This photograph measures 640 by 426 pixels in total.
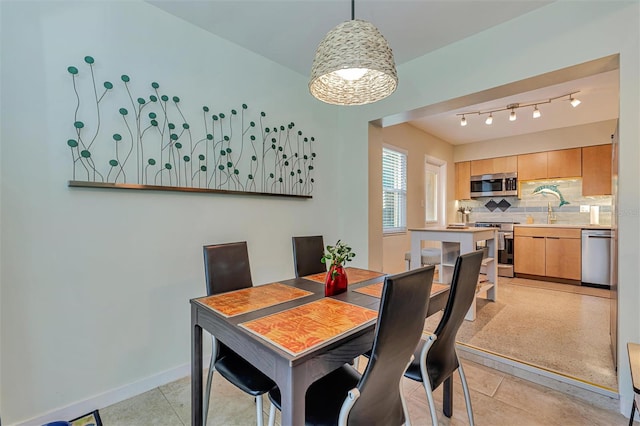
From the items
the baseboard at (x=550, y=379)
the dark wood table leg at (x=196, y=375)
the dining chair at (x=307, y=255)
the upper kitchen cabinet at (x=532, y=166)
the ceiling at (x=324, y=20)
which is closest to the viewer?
the dark wood table leg at (x=196, y=375)

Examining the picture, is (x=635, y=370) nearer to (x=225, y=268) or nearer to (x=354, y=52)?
(x=354, y=52)

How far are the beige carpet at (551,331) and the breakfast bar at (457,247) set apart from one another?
25cm

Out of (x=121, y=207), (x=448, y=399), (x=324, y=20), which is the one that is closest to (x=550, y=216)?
(x=448, y=399)

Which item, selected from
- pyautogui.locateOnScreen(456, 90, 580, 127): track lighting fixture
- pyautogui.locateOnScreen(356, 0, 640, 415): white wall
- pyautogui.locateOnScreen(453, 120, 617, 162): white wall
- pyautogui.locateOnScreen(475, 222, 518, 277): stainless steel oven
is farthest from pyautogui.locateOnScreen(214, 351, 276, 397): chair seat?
pyautogui.locateOnScreen(453, 120, 617, 162): white wall

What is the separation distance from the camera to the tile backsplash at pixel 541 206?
4789mm

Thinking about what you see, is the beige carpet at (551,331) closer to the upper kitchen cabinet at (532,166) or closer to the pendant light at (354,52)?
the upper kitchen cabinet at (532,166)

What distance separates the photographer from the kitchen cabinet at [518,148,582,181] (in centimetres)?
470

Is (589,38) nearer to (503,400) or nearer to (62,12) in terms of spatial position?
(503,400)

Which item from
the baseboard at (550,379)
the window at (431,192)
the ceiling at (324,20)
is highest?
the ceiling at (324,20)

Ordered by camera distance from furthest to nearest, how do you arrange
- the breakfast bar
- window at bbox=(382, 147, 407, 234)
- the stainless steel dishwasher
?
window at bbox=(382, 147, 407, 234)
the stainless steel dishwasher
the breakfast bar

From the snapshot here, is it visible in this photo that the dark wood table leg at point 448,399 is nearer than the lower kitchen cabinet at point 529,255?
Yes

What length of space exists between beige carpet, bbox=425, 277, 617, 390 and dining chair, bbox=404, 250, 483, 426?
1.24 m

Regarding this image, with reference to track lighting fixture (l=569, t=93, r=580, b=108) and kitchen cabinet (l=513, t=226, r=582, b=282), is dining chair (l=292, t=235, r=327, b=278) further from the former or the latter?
kitchen cabinet (l=513, t=226, r=582, b=282)

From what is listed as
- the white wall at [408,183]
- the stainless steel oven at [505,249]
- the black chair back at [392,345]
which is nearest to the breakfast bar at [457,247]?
the white wall at [408,183]
